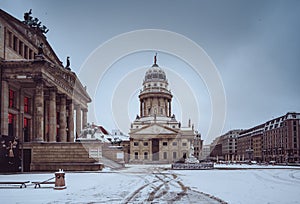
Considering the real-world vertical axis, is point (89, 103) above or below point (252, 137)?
above

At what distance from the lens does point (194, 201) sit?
55.7 ft

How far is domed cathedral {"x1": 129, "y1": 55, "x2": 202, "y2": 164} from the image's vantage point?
5000 inches

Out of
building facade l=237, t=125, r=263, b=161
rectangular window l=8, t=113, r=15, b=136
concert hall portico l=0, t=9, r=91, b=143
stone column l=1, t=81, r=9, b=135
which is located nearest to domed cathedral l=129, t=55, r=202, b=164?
building facade l=237, t=125, r=263, b=161

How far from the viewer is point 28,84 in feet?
158

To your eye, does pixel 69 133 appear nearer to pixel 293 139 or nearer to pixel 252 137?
pixel 293 139

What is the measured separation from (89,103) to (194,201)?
195ft

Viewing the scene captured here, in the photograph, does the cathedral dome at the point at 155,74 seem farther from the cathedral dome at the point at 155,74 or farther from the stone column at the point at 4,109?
the stone column at the point at 4,109

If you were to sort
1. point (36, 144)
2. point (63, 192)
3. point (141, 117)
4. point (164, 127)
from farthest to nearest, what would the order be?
point (141, 117) → point (164, 127) → point (36, 144) → point (63, 192)

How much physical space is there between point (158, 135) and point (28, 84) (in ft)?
271

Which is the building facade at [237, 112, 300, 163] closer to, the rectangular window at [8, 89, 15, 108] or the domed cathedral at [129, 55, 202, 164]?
the domed cathedral at [129, 55, 202, 164]

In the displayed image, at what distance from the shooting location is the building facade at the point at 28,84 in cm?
4331

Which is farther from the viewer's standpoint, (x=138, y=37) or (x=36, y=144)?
(x=138, y=37)

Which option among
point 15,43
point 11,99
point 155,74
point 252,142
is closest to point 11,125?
point 11,99

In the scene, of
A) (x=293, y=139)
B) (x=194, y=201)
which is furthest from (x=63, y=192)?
(x=293, y=139)
